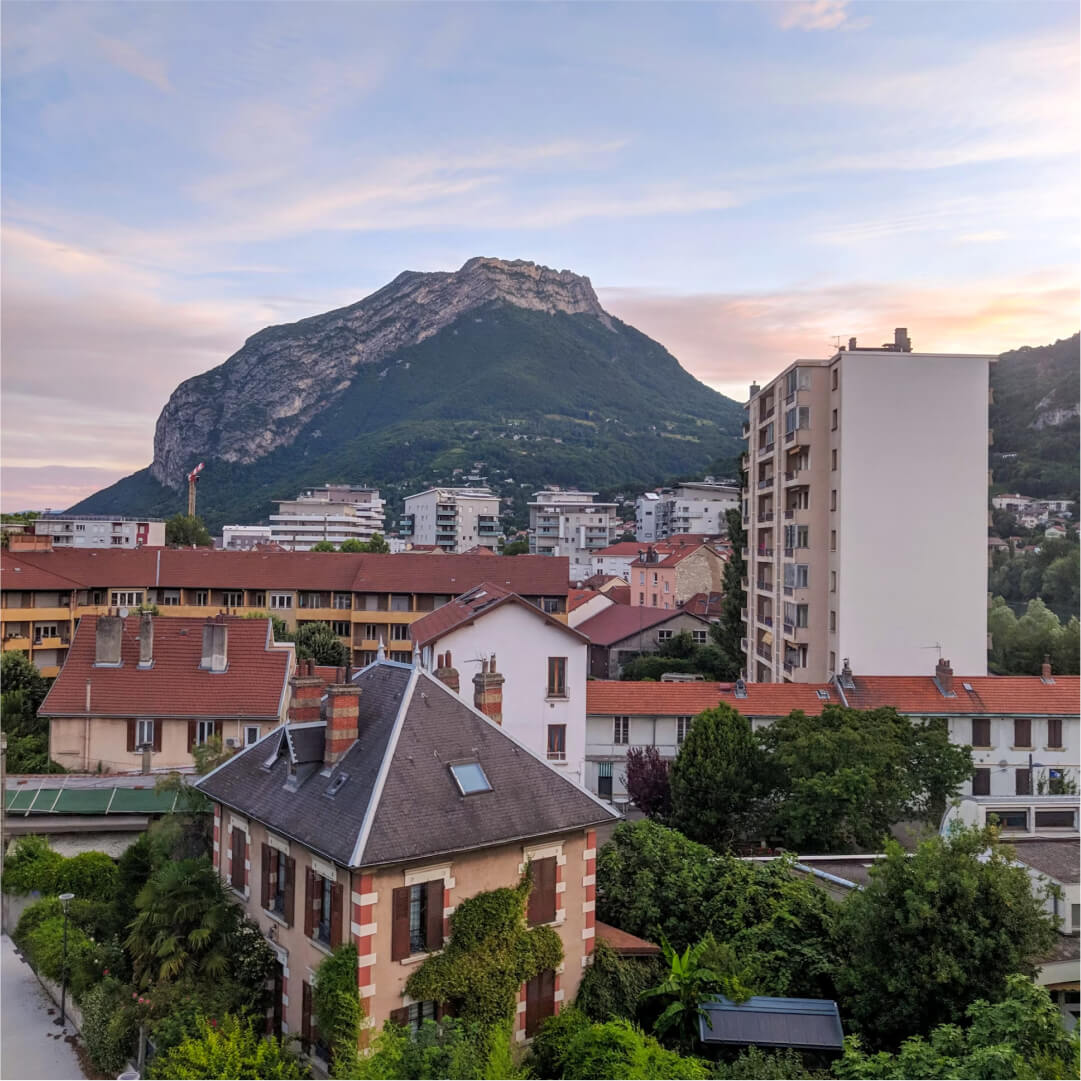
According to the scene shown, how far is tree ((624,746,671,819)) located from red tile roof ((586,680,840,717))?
13.5 feet

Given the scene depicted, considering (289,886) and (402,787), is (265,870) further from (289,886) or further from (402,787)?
(402,787)

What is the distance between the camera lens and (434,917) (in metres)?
18.3

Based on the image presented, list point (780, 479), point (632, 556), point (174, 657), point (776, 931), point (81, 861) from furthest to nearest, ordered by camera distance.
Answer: point (632, 556) → point (780, 479) → point (174, 657) → point (81, 861) → point (776, 931)

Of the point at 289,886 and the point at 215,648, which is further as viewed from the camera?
the point at 215,648

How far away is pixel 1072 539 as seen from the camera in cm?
7056

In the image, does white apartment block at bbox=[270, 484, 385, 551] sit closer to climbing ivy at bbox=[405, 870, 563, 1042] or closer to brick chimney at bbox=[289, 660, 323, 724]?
brick chimney at bbox=[289, 660, 323, 724]

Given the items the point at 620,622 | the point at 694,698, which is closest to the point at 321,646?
the point at 694,698

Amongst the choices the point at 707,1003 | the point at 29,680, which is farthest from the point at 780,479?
the point at 29,680

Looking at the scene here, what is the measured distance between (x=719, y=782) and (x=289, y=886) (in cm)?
1599

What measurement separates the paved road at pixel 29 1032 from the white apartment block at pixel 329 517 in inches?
4539

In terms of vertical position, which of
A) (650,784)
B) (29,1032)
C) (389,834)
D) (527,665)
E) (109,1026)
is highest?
(527,665)

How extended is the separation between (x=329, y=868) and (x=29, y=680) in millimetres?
34159

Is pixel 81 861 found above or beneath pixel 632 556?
beneath

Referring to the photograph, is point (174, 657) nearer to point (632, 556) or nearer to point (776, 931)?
point (776, 931)
